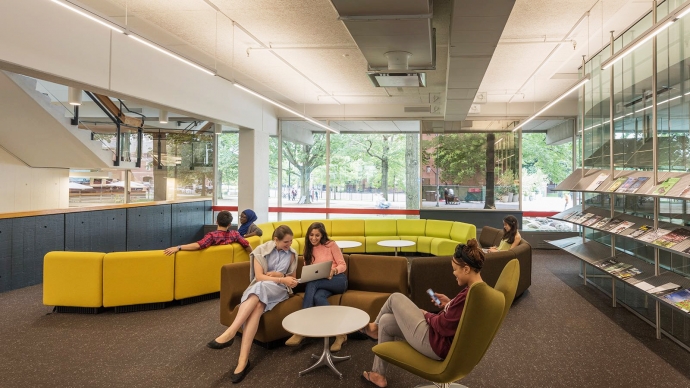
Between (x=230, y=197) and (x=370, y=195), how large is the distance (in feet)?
13.2

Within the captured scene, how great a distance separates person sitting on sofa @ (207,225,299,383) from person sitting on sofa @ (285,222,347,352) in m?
0.22

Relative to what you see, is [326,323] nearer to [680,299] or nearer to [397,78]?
[680,299]

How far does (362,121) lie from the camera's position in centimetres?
1132

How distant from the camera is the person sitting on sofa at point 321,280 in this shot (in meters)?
4.01

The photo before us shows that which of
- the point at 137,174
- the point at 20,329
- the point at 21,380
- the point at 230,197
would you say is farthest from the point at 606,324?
the point at 137,174

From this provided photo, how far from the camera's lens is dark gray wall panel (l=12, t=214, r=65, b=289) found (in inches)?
235

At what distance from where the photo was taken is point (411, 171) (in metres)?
11.2

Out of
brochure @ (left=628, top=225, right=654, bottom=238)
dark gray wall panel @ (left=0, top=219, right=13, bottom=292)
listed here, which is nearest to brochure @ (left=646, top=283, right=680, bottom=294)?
brochure @ (left=628, top=225, right=654, bottom=238)

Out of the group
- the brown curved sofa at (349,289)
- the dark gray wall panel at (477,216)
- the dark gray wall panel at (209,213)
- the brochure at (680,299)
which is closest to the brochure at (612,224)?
the brochure at (680,299)

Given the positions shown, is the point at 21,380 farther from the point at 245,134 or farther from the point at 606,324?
the point at 245,134

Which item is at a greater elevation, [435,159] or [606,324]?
[435,159]

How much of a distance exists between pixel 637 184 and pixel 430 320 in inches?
138

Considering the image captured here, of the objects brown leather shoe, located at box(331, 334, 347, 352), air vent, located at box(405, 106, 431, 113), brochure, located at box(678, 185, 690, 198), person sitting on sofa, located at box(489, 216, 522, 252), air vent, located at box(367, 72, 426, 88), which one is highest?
air vent, located at box(405, 106, 431, 113)

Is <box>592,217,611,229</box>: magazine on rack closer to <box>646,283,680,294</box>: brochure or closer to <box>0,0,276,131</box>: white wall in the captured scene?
<box>646,283,680,294</box>: brochure
